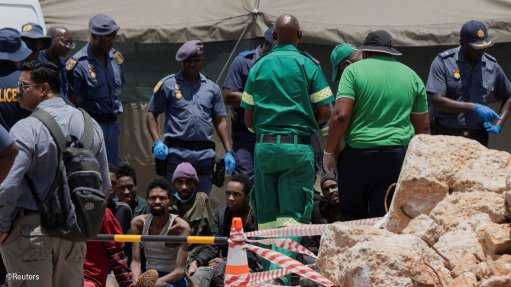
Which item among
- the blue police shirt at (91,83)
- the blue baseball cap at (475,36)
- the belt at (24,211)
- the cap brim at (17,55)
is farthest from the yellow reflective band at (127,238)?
the blue baseball cap at (475,36)

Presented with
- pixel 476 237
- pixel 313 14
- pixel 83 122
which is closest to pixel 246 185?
pixel 313 14

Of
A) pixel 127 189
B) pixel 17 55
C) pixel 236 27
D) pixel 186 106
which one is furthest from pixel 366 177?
pixel 236 27

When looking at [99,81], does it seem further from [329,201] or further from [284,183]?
[284,183]

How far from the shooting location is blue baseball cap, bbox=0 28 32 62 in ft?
27.1

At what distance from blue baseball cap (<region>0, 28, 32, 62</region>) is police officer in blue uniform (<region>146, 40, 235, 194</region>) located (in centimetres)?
178

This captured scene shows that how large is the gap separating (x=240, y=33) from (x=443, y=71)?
7.23ft

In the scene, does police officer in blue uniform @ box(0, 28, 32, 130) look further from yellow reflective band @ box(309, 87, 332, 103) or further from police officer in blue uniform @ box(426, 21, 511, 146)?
police officer in blue uniform @ box(426, 21, 511, 146)

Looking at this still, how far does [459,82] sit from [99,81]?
3.06 m

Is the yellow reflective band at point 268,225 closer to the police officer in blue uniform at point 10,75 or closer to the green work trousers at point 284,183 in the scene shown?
the green work trousers at point 284,183

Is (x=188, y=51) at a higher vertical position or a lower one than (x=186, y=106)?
higher

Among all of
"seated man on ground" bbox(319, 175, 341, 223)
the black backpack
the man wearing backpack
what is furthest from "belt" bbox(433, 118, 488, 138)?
the black backpack

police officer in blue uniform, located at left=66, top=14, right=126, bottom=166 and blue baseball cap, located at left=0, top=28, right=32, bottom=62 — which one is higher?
blue baseball cap, located at left=0, top=28, right=32, bottom=62

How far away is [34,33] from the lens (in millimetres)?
9438

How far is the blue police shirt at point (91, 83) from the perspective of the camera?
9.82 metres
